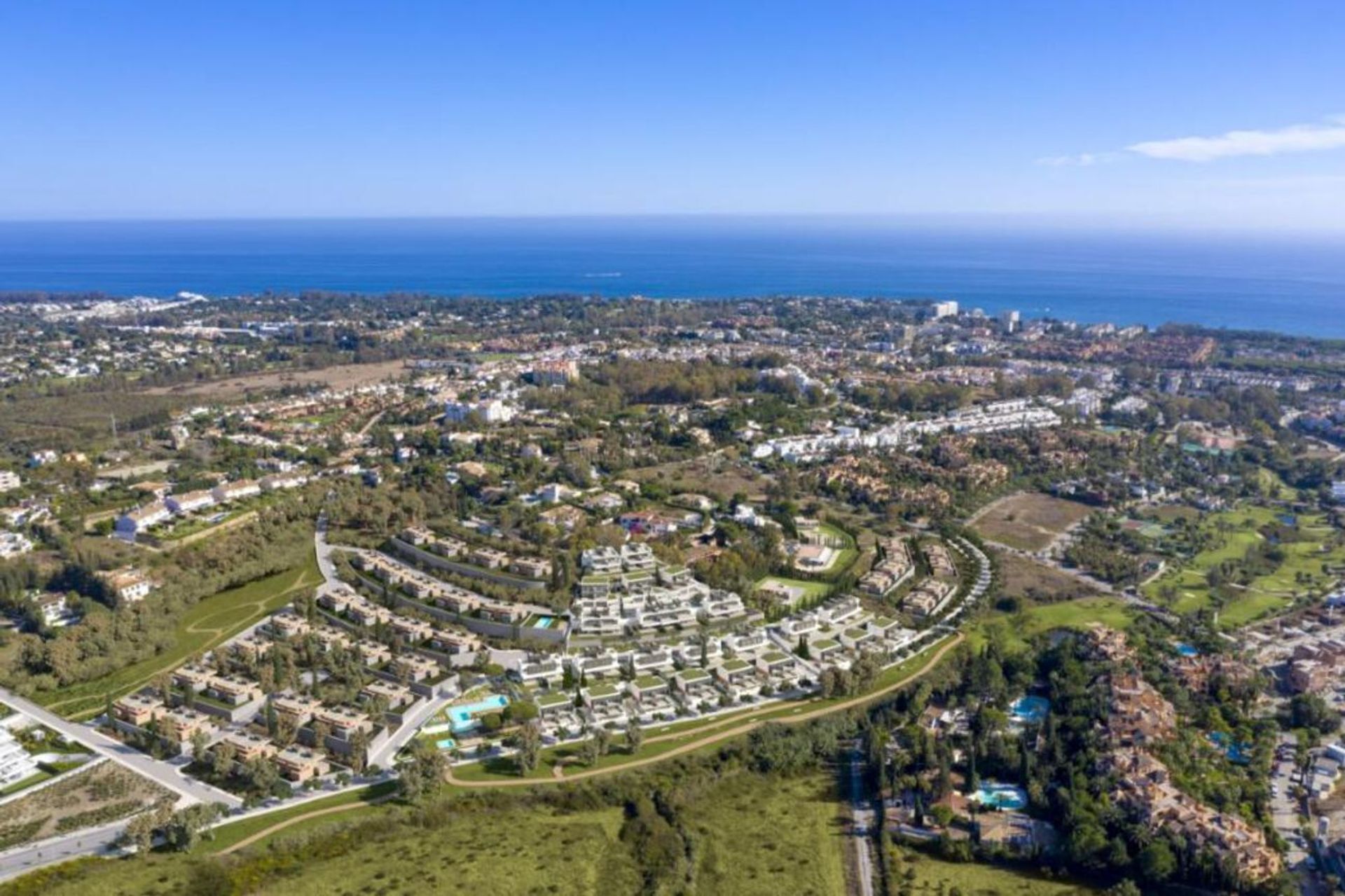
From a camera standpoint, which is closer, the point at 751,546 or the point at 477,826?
the point at 477,826

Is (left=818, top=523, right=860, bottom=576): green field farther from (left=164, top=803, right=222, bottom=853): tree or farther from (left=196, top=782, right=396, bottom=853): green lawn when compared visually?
(left=164, top=803, right=222, bottom=853): tree

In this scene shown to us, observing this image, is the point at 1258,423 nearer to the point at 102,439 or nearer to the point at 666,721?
the point at 666,721

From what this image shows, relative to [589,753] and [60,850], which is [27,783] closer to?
[60,850]

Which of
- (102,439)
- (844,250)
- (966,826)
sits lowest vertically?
(966,826)

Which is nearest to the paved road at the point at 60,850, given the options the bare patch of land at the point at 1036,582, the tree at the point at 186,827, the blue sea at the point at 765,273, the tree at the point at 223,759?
the tree at the point at 186,827

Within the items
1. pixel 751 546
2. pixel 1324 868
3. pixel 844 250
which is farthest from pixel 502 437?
pixel 844 250

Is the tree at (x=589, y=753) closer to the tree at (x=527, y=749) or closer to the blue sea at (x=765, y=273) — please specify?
the tree at (x=527, y=749)
